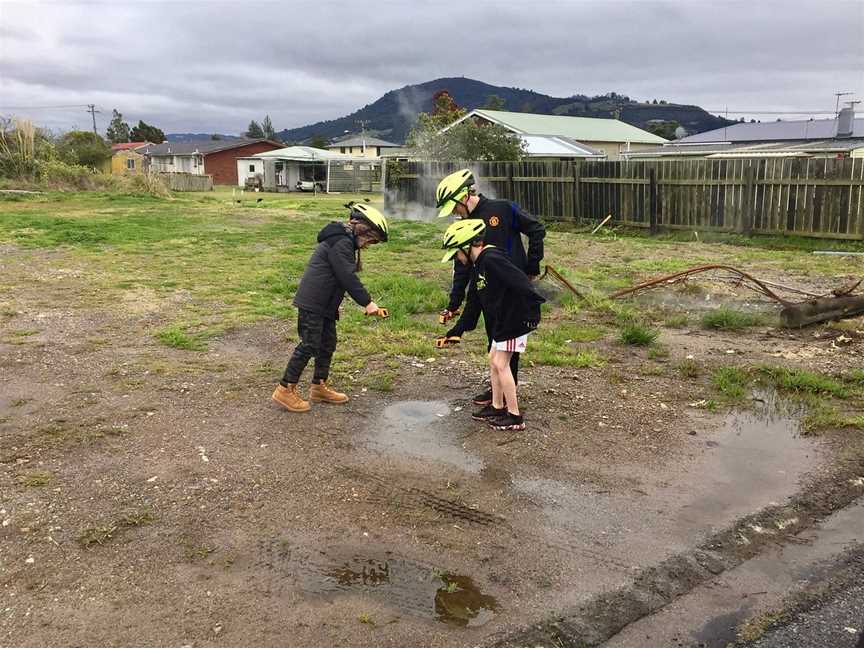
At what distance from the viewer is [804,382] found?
616 centimetres

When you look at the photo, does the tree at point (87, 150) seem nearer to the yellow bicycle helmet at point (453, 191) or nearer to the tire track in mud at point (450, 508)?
the yellow bicycle helmet at point (453, 191)

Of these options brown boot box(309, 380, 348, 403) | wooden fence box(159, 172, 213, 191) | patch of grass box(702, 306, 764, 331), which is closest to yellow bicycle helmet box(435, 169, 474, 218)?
brown boot box(309, 380, 348, 403)

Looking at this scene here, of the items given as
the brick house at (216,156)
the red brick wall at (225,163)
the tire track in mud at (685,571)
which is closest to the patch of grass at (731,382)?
the tire track in mud at (685,571)

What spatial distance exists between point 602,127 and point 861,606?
55399mm

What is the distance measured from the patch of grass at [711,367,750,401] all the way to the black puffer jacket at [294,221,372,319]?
127 inches

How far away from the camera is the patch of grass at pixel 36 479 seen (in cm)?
441

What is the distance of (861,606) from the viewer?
3.23 m

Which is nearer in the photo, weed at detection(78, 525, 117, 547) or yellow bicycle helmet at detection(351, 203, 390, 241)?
weed at detection(78, 525, 117, 547)

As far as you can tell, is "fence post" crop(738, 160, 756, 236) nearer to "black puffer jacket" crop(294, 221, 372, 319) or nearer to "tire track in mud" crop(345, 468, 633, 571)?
"black puffer jacket" crop(294, 221, 372, 319)

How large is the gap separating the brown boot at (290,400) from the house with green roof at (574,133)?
31691 mm

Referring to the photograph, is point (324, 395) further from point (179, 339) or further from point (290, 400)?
point (179, 339)

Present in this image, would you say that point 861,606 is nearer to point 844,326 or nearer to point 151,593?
point 151,593

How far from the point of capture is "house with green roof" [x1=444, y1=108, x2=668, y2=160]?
3956 cm

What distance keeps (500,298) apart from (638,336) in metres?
2.96
